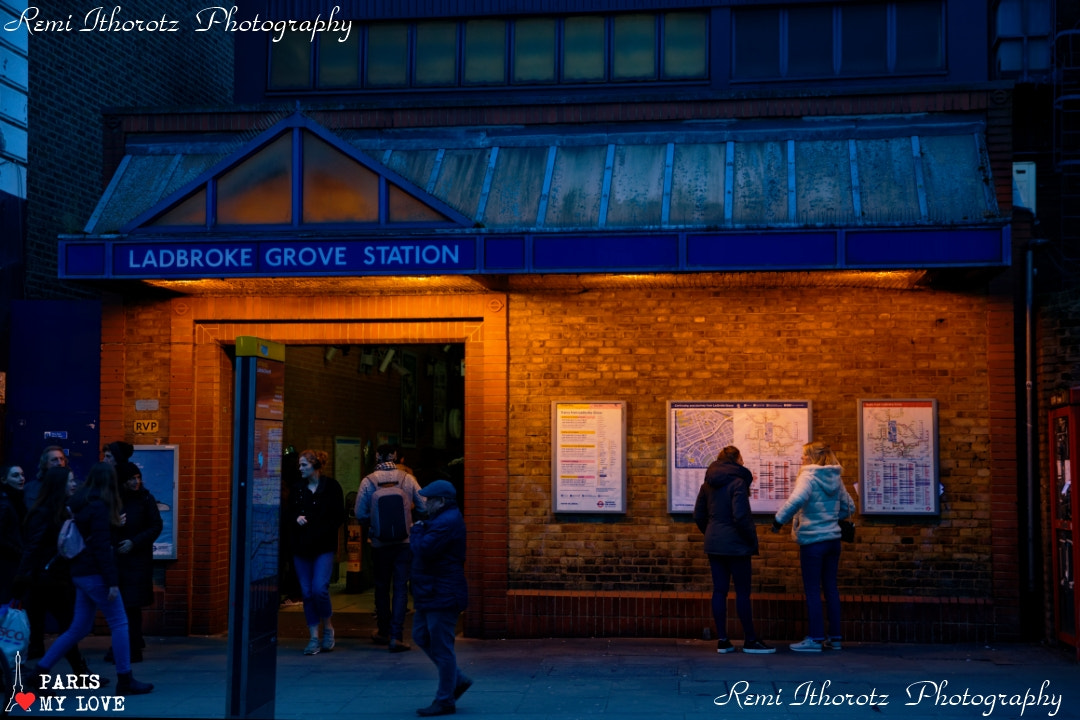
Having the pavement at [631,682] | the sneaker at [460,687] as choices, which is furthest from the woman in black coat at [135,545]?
the sneaker at [460,687]

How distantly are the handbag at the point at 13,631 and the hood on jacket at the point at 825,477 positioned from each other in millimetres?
6537

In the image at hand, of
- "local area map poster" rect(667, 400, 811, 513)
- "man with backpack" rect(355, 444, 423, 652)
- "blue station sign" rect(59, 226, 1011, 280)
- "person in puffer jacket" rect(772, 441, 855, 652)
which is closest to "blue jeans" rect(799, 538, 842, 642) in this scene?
"person in puffer jacket" rect(772, 441, 855, 652)

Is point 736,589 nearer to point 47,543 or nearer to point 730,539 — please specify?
point 730,539

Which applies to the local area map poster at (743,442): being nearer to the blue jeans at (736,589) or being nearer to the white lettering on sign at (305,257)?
the blue jeans at (736,589)

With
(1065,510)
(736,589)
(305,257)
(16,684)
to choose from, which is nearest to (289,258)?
(305,257)

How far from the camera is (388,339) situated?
12.6 meters

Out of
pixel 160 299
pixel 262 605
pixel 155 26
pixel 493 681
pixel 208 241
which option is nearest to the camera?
pixel 262 605

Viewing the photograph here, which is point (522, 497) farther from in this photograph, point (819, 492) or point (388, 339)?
point (819, 492)

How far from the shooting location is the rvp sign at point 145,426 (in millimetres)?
12828

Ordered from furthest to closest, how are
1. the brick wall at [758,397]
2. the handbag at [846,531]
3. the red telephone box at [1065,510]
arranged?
the brick wall at [758,397] < the handbag at [846,531] < the red telephone box at [1065,510]

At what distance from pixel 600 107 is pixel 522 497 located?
3917 millimetres

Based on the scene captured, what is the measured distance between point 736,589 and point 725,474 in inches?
41.1

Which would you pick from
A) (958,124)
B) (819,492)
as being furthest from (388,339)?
(958,124)

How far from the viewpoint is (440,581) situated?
8.80 meters
